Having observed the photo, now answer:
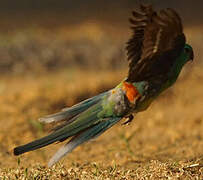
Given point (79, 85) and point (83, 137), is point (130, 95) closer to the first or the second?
point (83, 137)

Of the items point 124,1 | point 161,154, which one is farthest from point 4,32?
point 161,154

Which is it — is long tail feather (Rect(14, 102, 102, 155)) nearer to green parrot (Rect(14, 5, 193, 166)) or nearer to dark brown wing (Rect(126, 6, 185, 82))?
green parrot (Rect(14, 5, 193, 166))

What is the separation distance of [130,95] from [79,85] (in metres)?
3.49

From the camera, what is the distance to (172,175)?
274 centimetres

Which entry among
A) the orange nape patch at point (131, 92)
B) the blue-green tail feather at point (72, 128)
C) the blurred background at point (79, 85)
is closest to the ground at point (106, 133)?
the blurred background at point (79, 85)

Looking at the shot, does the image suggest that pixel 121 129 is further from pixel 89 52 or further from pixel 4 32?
pixel 4 32

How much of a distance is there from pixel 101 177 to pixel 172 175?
0.44 metres

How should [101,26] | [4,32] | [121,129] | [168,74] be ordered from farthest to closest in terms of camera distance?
[101,26] < [4,32] < [121,129] < [168,74]

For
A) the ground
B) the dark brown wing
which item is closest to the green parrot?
the dark brown wing

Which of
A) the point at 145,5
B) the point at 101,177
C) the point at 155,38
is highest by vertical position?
the point at 145,5

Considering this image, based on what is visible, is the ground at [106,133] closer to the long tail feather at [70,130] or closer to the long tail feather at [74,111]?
the long tail feather at [70,130]

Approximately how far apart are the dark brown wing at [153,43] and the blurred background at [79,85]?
33 cm

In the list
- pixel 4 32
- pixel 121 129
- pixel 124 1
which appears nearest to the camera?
pixel 121 129

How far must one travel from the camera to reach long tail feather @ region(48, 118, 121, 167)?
2.67 metres
